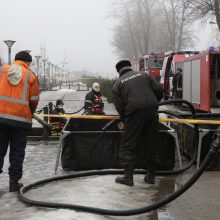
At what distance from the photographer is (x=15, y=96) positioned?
21.2 feet

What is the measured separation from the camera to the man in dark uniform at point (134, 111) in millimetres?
6500

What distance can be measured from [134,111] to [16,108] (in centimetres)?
151

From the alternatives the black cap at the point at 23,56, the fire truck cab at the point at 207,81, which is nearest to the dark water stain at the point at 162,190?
the black cap at the point at 23,56

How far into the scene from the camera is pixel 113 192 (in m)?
6.29

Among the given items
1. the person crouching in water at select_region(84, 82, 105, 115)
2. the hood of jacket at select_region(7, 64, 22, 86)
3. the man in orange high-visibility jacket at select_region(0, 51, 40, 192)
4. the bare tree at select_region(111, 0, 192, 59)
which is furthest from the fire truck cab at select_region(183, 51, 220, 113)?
the bare tree at select_region(111, 0, 192, 59)

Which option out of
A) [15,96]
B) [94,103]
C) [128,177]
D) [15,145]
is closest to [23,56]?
[15,96]

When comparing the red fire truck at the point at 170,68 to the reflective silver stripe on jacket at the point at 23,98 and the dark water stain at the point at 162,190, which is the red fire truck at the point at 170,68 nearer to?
the dark water stain at the point at 162,190

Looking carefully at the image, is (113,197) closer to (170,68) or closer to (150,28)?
(170,68)

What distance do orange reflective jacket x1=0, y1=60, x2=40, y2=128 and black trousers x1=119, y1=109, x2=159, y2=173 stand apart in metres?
1.30

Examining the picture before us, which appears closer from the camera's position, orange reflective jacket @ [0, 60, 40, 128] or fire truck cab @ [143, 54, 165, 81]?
orange reflective jacket @ [0, 60, 40, 128]

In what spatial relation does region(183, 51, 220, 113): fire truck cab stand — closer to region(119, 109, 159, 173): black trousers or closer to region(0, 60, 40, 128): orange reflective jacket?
region(119, 109, 159, 173): black trousers

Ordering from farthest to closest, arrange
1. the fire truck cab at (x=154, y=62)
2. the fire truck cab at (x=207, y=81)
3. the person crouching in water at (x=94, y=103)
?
the fire truck cab at (x=154, y=62) < the fire truck cab at (x=207, y=81) < the person crouching in water at (x=94, y=103)

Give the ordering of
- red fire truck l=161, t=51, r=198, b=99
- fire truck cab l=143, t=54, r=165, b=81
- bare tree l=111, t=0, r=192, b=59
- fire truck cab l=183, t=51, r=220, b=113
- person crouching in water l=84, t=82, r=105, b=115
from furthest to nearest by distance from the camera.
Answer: bare tree l=111, t=0, r=192, b=59, fire truck cab l=143, t=54, r=165, b=81, red fire truck l=161, t=51, r=198, b=99, fire truck cab l=183, t=51, r=220, b=113, person crouching in water l=84, t=82, r=105, b=115

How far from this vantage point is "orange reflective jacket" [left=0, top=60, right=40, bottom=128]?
6449 mm
